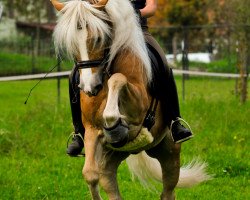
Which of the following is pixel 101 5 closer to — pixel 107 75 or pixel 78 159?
pixel 107 75

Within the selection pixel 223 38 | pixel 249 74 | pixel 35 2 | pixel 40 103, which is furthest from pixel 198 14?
pixel 40 103

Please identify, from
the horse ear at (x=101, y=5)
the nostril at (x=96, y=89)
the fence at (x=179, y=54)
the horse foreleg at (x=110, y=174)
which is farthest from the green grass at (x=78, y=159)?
the fence at (x=179, y=54)

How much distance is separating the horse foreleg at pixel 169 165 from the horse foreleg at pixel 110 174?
52cm

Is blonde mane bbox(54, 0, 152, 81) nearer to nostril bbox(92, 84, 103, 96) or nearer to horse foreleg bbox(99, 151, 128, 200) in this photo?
nostril bbox(92, 84, 103, 96)

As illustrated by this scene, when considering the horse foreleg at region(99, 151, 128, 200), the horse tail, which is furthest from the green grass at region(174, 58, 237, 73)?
the horse foreleg at region(99, 151, 128, 200)

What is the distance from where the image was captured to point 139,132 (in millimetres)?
5668

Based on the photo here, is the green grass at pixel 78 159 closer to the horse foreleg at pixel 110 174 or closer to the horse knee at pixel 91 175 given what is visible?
the horse foreleg at pixel 110 174

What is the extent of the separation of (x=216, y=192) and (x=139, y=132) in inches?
106

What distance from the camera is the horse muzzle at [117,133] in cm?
517

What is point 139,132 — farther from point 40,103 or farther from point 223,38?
point 223,38

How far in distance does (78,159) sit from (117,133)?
474cm

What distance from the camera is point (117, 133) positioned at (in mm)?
5188

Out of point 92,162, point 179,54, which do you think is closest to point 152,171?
point 92,162

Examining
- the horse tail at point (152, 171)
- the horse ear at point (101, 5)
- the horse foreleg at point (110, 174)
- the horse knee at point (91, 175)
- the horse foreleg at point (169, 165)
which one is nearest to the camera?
the horse knee at point (91, 175)
